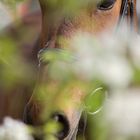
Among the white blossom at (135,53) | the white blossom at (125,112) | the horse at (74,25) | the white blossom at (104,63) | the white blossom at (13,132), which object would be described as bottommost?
the horse at (74,25)

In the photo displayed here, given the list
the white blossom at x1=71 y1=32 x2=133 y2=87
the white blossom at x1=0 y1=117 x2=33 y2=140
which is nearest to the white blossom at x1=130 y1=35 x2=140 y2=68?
the white blossom at x1=71 y1=32 x2=133 y2=87

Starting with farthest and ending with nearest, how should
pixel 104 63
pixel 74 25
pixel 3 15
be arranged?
pixel 74 25 → pixel 3 15 → pixel 104 63

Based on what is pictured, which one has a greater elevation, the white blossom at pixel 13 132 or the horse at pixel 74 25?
the white blossom at pixel 13 132

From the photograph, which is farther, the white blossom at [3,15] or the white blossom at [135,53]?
the white blossom at [3,15]

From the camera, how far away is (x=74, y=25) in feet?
4.08

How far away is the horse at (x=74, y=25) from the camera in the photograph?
1.10 meters

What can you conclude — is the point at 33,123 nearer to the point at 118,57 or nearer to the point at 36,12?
the point at 118,57

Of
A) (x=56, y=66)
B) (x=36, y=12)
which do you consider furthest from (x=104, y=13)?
(x=36, y=12)

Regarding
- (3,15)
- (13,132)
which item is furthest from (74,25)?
(13,132)

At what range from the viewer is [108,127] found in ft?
1.80

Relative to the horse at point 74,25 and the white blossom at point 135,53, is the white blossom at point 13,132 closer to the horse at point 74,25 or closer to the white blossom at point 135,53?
the white blossom at point 135,53

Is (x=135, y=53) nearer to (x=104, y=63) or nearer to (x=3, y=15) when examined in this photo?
(x=104, y=63)

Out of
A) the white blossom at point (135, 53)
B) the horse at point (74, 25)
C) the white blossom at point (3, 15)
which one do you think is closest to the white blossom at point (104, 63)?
the white blossom at point (135, 53)

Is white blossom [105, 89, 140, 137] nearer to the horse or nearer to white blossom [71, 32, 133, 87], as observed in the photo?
white blossom [71, 32, 133, 87]
